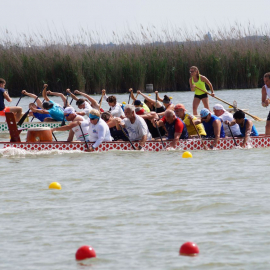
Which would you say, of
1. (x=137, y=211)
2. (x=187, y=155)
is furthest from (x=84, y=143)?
(x=137, y=211)

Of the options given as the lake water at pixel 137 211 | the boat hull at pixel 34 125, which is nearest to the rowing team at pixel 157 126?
the lake water at pixel 137 211

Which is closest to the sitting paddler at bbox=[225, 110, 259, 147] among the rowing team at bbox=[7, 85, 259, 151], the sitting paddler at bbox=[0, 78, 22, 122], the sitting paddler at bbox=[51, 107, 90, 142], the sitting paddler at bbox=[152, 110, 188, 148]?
the rowing team at bbox=[7, 85, 259, 151]

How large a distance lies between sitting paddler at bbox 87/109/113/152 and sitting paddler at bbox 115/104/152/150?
431 millimetres

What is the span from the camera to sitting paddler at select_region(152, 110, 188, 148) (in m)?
12.1

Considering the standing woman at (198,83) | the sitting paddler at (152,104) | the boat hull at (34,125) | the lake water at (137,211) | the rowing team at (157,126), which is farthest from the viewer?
the boat hull at (34,125)

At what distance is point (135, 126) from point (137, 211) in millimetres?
5095

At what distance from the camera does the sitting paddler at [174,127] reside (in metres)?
12.1

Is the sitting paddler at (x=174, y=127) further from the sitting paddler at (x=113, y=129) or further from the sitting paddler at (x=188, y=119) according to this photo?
the sitting paddler at (x=113, y=129)

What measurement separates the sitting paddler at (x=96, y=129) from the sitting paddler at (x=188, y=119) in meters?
1.41

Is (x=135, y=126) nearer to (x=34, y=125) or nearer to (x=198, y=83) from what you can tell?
(x=198, y=83)

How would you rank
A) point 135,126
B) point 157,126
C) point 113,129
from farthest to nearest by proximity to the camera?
point 113,129 < point 157,126 < point 135,126

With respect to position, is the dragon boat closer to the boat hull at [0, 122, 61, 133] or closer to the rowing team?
the rowing team

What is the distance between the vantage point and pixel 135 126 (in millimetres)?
12422

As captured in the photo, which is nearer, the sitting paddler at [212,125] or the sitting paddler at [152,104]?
the sitting paddler at [212,125]
